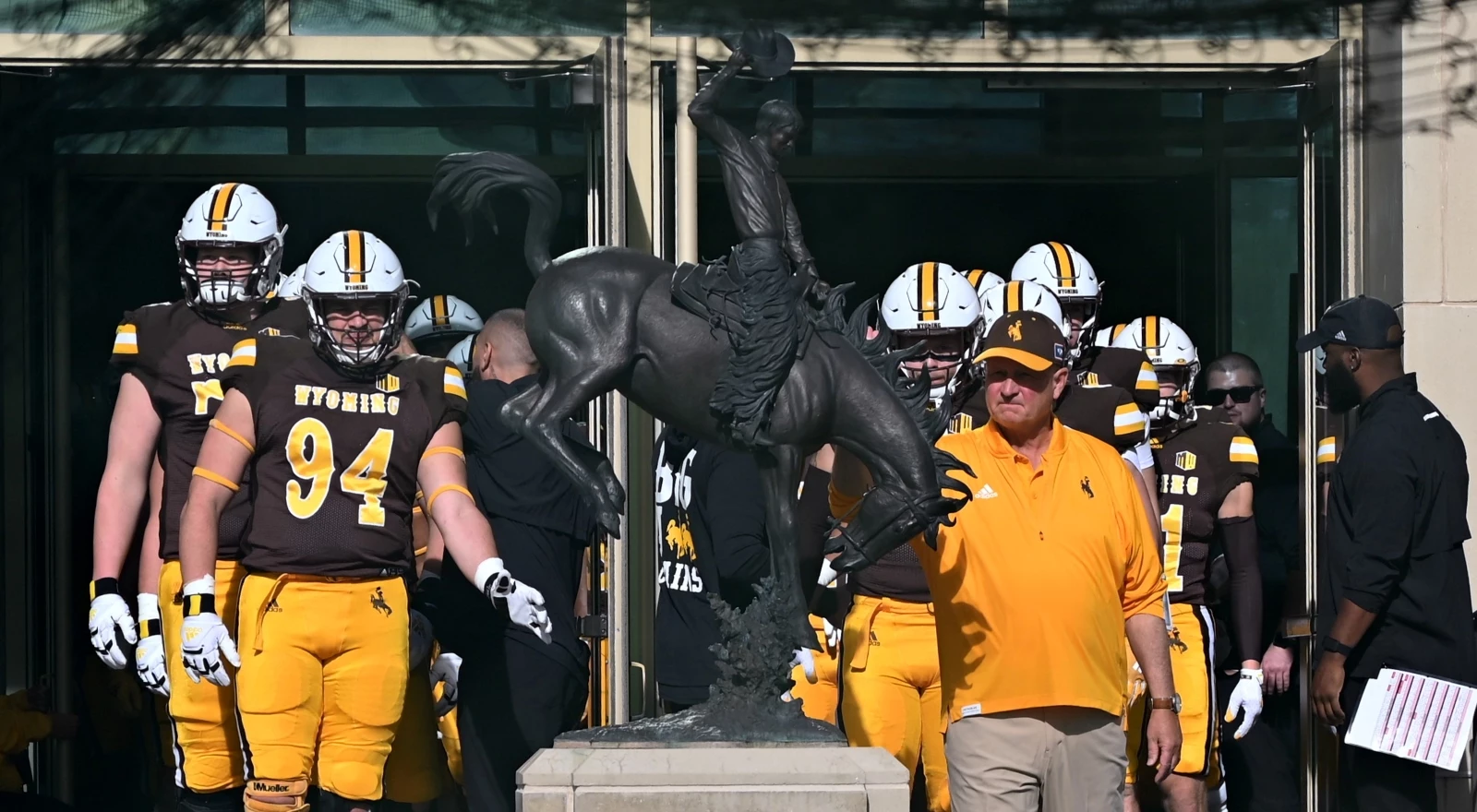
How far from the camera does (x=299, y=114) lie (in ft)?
27.7

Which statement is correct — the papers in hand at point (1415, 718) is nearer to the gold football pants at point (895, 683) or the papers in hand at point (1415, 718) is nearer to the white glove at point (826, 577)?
the gold football pants at point (895, 683)

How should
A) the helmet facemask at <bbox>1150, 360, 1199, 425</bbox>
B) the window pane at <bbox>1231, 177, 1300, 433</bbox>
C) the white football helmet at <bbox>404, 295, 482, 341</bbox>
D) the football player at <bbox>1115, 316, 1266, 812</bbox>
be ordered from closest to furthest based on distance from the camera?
the football player at <bbox>1115, 316, 1266, 812</bbox>
the helmet facemask at <bbox>1150, 360, 1199, 425</bbox>
the white football helmet at <bbox>404, 295, 482, 341</bbox>
the window pane at <bbox>1231, 177, 1300, 433</bbox>

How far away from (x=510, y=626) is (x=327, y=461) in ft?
3.25

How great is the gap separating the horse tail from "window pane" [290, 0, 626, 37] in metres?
1.80

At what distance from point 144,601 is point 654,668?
160 centimetres

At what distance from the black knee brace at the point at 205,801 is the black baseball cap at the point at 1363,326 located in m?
3.31

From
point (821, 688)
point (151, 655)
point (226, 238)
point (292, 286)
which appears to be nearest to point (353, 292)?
point (226, 238)

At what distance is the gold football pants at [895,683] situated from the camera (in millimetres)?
5906

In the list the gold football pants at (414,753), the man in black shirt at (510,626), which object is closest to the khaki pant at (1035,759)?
the man in black shirt at (510,626)

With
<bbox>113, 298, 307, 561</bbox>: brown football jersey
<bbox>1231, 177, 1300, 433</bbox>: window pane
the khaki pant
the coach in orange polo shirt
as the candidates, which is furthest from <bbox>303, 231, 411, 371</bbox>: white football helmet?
<bbox>1231, 177, 1300, 433</bbox>: window pane

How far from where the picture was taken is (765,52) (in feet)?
16.1

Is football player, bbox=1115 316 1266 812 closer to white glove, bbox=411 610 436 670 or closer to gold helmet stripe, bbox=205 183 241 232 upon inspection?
white glove, bbox=411 610 436 670

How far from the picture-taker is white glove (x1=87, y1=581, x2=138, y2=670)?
6.08 metres

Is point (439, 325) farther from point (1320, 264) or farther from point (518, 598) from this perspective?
point (1320, 264)
